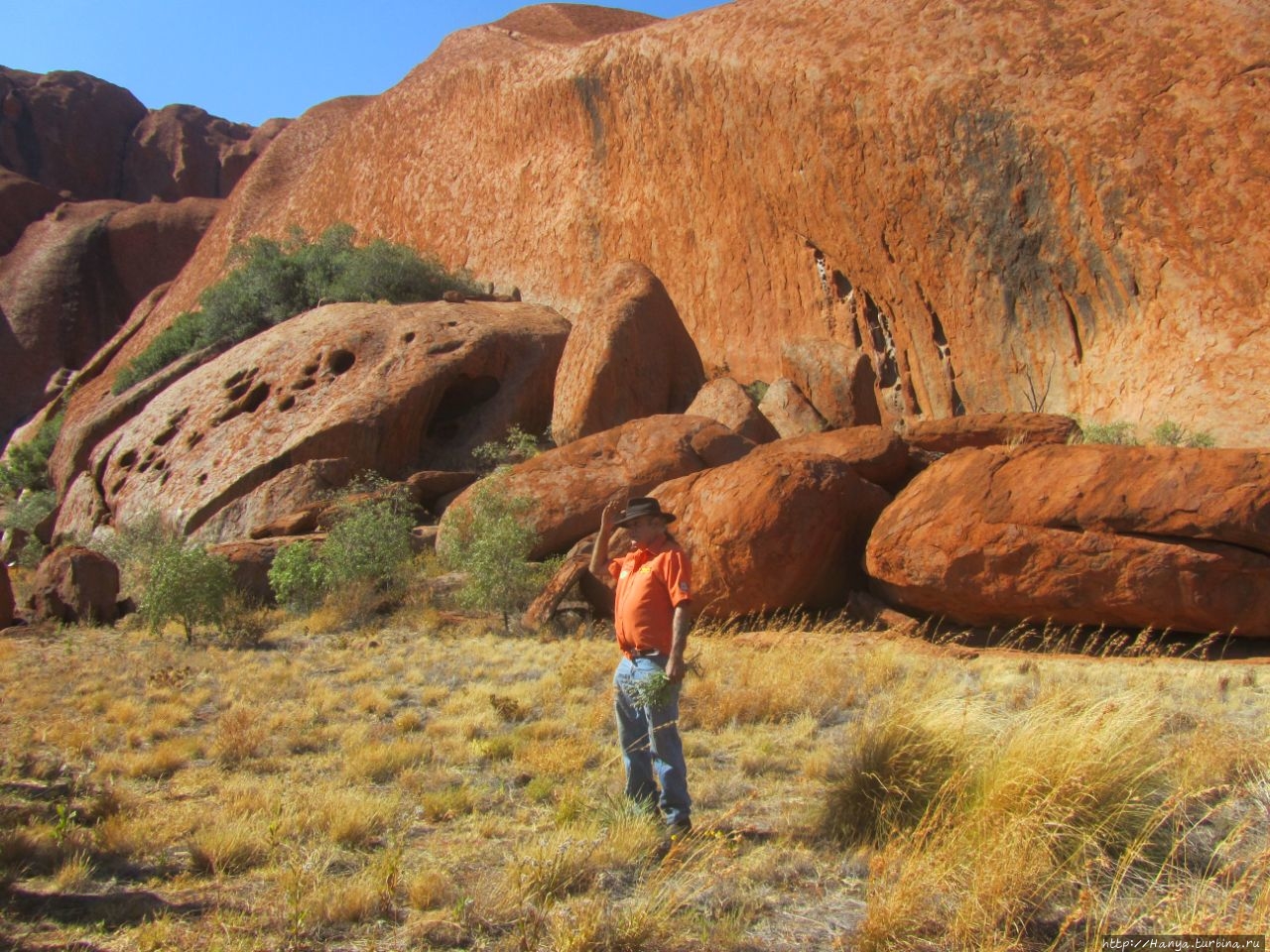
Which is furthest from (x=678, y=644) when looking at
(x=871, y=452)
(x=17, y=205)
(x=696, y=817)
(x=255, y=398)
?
(x=17, y=205)

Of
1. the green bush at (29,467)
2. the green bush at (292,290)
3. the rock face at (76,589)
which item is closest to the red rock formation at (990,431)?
the rock face at (76,589)

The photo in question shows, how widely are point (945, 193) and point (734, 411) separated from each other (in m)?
4.04

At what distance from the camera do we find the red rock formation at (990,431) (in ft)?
34.6

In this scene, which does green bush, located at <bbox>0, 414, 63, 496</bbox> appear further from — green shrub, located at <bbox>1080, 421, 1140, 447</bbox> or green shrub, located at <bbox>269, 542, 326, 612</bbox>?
green shrub, located at <bbox>1080, 421, 1140, 447</bbox>

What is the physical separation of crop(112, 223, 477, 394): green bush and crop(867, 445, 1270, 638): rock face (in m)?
14.6

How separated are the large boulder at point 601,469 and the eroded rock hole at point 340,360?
547cm

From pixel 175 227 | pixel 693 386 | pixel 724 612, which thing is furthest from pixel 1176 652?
pixel 175 227

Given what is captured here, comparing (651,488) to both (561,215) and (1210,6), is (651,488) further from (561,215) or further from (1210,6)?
(561,215)

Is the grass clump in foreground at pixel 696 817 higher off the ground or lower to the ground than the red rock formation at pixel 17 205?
lower

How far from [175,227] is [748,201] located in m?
29.5

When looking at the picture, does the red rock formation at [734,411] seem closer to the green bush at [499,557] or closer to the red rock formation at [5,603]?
the green bush at [499,557]

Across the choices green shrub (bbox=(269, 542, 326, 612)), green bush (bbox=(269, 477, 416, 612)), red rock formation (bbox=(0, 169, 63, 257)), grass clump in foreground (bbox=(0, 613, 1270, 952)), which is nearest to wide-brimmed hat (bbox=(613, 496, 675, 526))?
grass clump in foreground (bbox=(0, 613, 1270, 952))

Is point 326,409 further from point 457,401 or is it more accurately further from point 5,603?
point 5,603

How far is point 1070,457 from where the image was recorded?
8.35 meters
